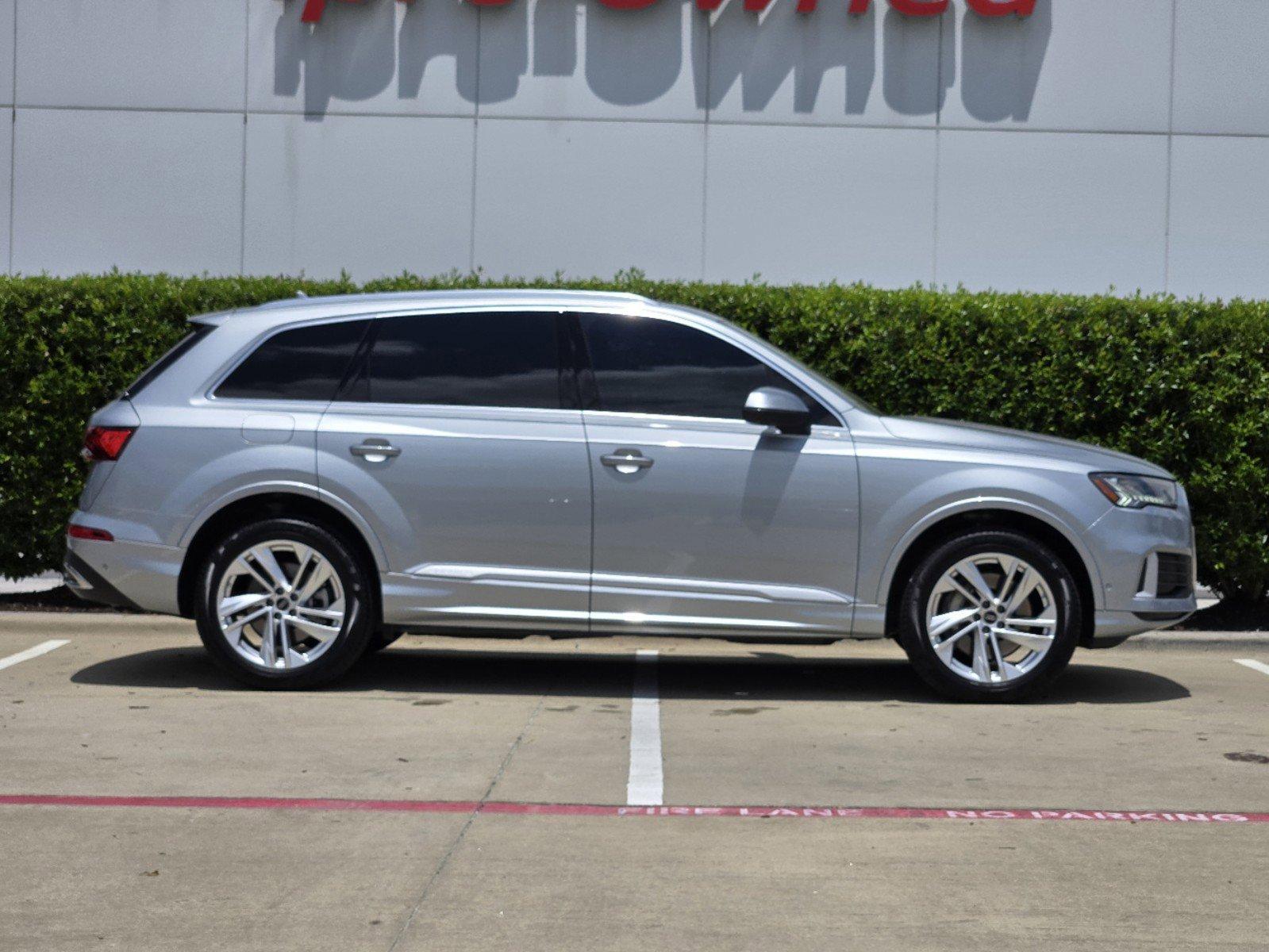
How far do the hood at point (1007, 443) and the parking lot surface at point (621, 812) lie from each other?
113 centimetres

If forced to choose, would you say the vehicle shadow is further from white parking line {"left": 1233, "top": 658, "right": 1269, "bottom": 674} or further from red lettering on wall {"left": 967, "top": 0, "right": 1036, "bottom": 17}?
red lettering on wall {"left": 967, "top": 0, "right": 1036, "bottom": 17}

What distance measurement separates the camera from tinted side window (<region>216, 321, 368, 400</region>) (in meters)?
7.74

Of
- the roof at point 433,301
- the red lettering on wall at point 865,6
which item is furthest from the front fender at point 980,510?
the red lettering on wall at point 865,6

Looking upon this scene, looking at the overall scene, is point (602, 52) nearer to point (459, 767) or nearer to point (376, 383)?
point (376, 383)

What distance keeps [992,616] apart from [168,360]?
4.01 meters

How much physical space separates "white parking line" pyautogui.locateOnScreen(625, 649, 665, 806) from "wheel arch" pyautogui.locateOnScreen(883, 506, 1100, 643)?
1169 millimetres

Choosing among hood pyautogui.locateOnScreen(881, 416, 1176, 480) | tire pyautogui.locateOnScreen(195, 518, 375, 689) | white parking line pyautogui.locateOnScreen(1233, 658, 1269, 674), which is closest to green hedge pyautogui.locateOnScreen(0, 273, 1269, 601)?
white parking line pyautogui.locateOnScreen(1233, 658, 1269, 674)

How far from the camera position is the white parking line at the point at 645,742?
5715 millimetres

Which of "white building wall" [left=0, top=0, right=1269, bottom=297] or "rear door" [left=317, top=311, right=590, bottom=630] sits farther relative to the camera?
"white building wall" [left=0, top=0, right=1269, bottom=297]

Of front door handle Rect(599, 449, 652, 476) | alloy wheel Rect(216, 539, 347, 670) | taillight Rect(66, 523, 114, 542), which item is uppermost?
front door handle Rect(599, 449, 652, 476)

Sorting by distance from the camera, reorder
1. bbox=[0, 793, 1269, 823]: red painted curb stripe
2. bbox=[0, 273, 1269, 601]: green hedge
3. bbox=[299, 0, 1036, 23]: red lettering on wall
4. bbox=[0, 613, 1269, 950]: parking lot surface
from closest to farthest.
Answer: bbox=[0, 613, 1269, 950]: parking lot surface
bbox=[0, 793, 1269, 823]: red painted curb stripe
bbox=[0, 273, 1269, 601]: green hedge
bbox=[299, 0, 1036, 23]: red lettering on wall

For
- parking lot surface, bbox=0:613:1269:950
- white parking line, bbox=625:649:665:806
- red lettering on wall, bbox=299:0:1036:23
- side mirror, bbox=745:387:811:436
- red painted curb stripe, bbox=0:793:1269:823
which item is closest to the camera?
parking lot surface, bbox=0:613:1269:950

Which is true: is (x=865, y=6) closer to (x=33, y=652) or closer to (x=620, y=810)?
(x=33, y=652)

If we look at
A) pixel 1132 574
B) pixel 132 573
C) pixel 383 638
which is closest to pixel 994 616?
pixel 1132 574
